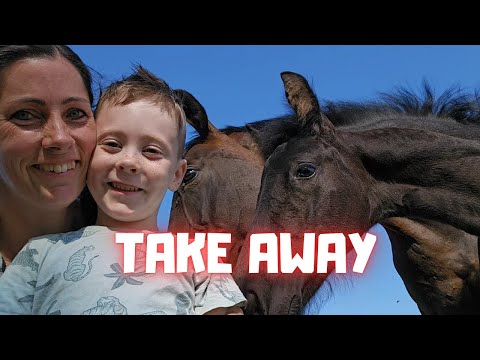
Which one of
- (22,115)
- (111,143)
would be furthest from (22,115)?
(111,143)

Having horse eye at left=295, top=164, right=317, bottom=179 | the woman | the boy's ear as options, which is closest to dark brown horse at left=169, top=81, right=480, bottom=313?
horse eye at left=295, top=164, right=317, bottom=179

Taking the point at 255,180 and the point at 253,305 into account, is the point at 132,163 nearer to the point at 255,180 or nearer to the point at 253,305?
the point at 253,305

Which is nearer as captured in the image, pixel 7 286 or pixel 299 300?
pixel 7 286

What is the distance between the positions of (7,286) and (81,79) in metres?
0.73

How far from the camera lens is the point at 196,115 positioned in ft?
13.3

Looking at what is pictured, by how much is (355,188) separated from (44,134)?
167 centimetres

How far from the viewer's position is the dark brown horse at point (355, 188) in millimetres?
2895

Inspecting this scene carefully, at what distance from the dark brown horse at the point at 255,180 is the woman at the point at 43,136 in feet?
4.84

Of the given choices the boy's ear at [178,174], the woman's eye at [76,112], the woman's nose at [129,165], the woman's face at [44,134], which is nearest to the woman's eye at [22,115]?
the woman's face at [44,134]

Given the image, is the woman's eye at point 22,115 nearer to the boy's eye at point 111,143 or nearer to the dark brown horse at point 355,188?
the boy's eye at point 111,143

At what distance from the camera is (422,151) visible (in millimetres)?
3047

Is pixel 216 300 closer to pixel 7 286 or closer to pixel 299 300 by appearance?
pixel 7 286
